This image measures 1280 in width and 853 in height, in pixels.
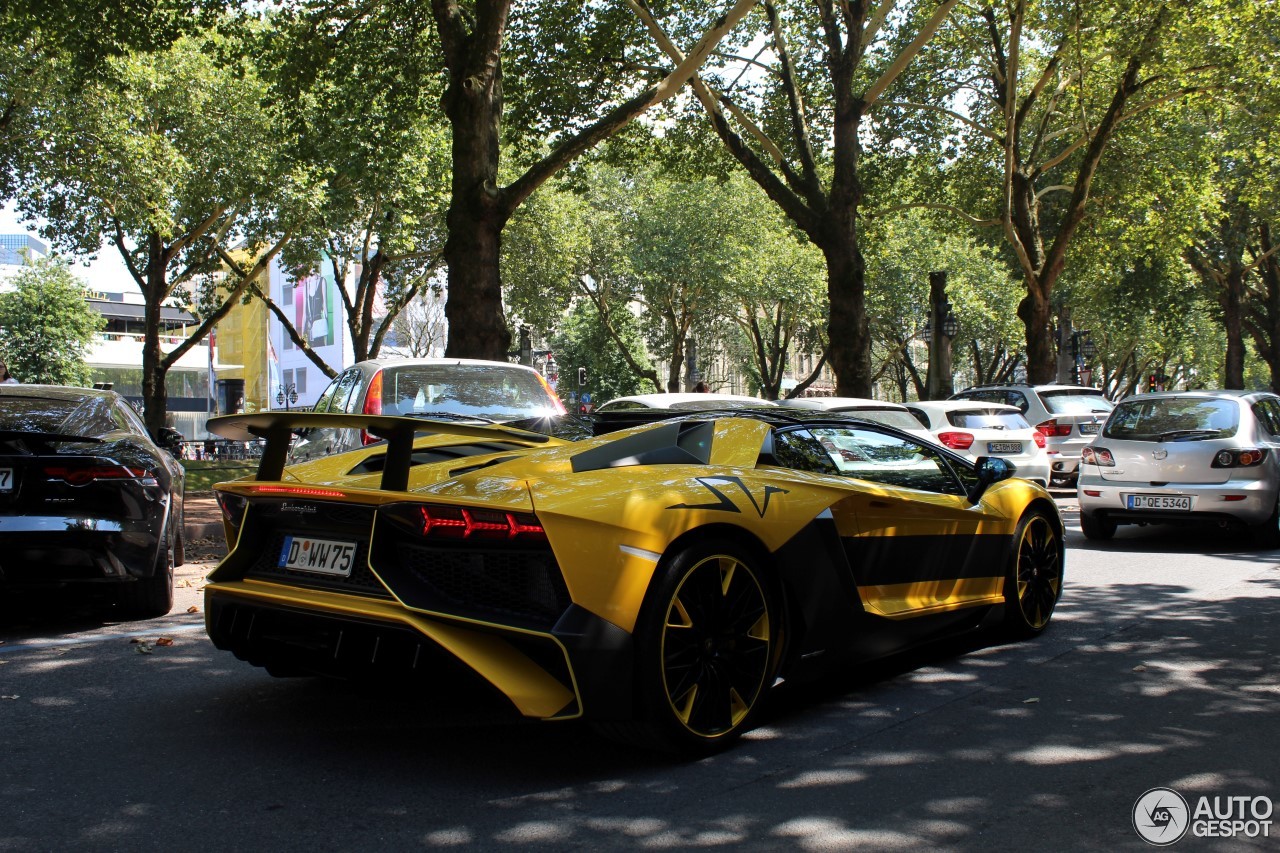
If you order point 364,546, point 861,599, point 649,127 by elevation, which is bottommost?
point 861,599

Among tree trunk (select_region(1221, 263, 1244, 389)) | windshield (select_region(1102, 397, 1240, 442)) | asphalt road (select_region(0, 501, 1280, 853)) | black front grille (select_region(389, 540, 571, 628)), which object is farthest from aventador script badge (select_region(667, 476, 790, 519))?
tree trunk (select_region(1221, 263, 1244, 389))

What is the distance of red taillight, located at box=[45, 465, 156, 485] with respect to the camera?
643 centimetres

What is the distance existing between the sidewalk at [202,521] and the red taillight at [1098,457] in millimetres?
8191

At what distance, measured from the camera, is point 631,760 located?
14.0 feet

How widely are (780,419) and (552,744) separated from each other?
1.77 meters

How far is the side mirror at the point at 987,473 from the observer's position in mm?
6009

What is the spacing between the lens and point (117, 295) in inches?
3588

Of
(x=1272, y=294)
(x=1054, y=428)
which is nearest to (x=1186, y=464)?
(x=1054, y=428)

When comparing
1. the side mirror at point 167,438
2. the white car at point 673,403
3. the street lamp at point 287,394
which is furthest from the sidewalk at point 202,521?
the street lamp at point 287,394

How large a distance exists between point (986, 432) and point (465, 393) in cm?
820

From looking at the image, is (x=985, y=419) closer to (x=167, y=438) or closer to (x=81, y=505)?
(x=167, y=438)

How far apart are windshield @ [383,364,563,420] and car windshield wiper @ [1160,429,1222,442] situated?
19.1 ft

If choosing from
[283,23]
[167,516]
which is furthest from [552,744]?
[283,23]

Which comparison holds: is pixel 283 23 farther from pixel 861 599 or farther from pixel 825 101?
pixel 861 599
